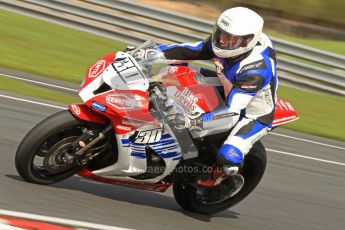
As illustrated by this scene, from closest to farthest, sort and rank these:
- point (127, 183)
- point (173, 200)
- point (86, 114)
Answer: point (86, 114)
point (127, 183)
point (173, 200)

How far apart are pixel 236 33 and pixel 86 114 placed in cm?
143

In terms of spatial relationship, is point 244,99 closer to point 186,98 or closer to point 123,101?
point 186,98

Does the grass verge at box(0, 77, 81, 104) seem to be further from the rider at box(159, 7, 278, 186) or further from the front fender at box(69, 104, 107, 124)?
the front fender at box(69, 104, 107, 124)

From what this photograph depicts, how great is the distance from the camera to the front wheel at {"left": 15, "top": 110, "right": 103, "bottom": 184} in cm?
563

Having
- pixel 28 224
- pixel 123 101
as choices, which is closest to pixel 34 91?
pixel 123 101

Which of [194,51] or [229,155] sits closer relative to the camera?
[229,155]

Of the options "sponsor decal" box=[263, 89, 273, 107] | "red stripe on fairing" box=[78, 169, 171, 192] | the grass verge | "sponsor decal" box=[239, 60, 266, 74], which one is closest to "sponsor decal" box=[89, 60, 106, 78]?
"red stripe on fairing" box=[78, 169, 171, 192]

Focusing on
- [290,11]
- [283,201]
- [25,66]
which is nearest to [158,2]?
[290,11]

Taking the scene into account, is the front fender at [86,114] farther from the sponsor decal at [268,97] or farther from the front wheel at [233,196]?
the sponsor decal at [268,97]

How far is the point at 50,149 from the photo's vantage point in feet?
18.9

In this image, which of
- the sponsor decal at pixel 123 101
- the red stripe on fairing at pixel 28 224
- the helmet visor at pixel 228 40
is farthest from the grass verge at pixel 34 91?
the red stripe on fairing at pixel 28 224

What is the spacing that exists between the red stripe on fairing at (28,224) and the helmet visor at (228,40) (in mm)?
2038

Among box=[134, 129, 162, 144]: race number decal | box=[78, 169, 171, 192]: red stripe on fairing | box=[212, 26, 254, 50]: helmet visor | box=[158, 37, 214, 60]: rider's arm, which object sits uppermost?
box=[212, 26, 254, 50]: helmet visor

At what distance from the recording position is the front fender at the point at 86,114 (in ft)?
18.6
